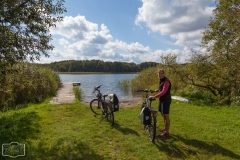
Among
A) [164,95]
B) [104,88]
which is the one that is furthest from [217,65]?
[104,88]

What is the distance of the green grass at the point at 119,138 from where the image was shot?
4.48 metres

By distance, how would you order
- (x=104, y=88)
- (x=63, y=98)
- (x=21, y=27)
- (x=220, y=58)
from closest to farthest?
(x=21, y=27) < (x=220, y=58) < (x=63, y=98) < (x=104, y=88)

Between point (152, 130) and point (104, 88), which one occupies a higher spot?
point (152, 130)

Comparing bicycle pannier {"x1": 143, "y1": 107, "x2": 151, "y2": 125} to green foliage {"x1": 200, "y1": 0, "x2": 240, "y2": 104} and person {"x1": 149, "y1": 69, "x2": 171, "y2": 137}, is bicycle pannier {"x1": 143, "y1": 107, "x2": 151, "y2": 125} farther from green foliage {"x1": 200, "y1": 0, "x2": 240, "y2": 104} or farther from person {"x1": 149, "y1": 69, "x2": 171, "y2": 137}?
green foliage {"x1": 200, "y1": 0, "x2": 240, "y2": 104}

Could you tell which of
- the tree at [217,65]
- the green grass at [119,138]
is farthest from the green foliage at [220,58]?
the green grass at [119,138]

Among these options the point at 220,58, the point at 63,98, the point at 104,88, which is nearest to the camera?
the point at 220,58

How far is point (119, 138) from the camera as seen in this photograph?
5547 mm

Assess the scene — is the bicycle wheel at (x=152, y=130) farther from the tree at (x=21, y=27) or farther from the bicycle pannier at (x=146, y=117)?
the tree at (x=21, y=27)

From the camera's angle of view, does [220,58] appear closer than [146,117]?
No

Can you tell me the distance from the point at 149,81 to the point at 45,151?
16.3 meters

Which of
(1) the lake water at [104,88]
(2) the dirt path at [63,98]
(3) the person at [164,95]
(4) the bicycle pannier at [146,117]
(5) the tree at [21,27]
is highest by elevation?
(5) the tree at [21,27]

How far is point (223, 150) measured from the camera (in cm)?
475

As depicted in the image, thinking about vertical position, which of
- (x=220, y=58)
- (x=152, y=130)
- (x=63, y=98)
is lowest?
(x=63, y=98)

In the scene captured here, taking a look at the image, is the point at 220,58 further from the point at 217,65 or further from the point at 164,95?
the point at 164,95
